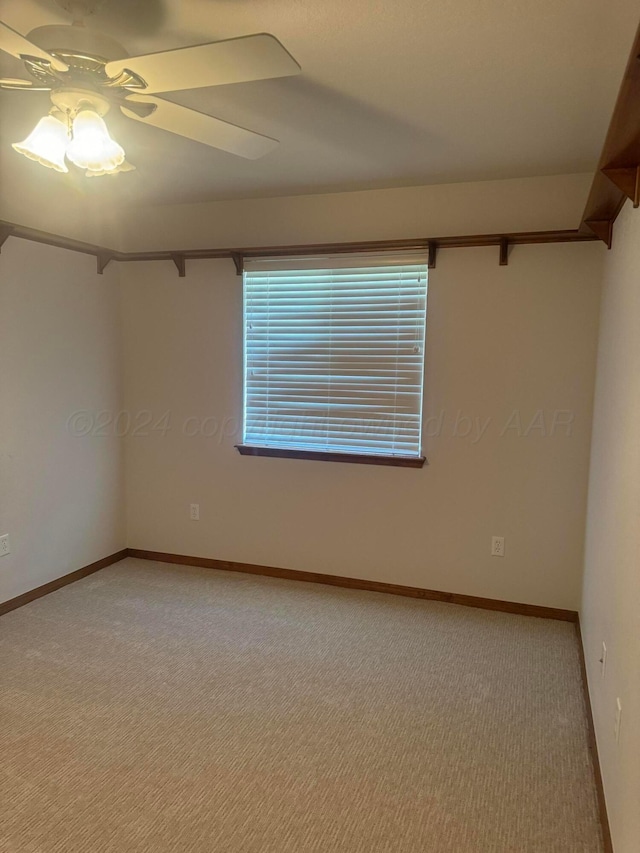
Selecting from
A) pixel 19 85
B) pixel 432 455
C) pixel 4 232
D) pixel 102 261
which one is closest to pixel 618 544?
pixel 432 455

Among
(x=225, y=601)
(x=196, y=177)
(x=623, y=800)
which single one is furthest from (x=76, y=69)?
(x=225, y=601)

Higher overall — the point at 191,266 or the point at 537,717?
the point at 191,266

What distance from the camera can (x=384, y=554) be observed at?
360 centimetres

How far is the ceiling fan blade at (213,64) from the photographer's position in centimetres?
140

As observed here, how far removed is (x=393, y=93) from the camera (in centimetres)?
213

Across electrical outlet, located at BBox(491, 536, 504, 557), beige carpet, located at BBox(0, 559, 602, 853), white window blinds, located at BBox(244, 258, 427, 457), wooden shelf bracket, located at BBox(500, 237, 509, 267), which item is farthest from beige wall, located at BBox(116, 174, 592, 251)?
beige carpet, located at BBox(0, 559, 602, 853)

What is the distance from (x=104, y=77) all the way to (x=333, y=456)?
2.42 m

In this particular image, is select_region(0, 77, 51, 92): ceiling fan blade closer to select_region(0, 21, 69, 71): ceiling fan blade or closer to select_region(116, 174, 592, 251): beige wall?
select_region(0, 21, 69, 71): ceiling fan blade

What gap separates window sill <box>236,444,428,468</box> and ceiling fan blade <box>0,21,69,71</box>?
8.15 ft

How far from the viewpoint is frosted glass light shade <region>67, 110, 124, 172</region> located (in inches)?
67.2

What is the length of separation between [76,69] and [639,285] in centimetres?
179

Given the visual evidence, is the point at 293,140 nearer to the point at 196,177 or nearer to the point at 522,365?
the point at 196,177

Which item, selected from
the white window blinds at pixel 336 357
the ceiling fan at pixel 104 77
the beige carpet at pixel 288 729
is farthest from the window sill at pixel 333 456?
the ceiling fan at pixel 104 77

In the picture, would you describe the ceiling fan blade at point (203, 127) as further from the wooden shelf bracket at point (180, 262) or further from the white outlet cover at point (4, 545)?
the white outlet cover at point (4, 545)
